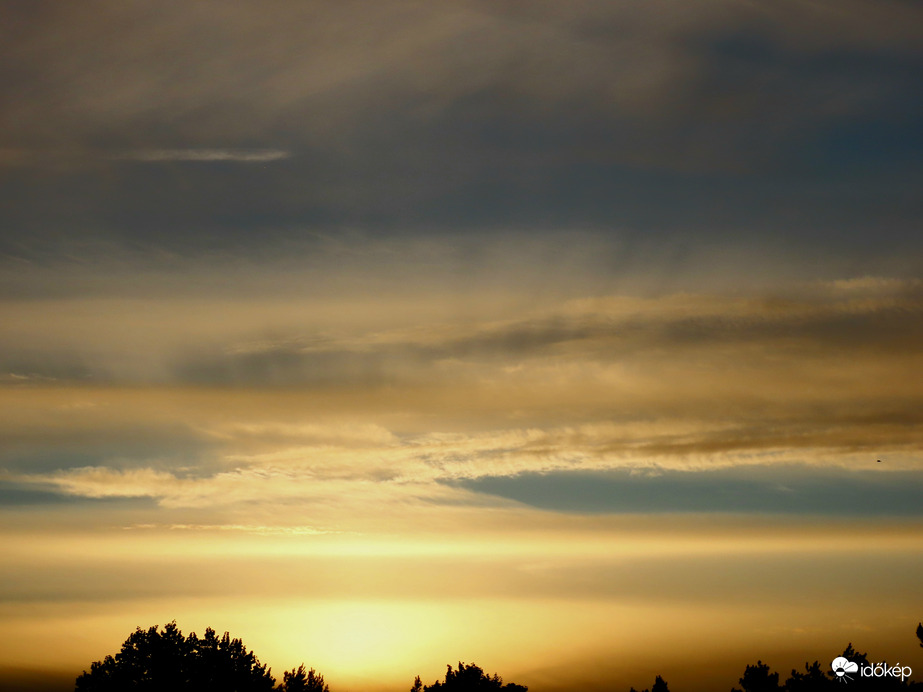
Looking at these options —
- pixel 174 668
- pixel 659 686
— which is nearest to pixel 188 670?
pixel 174 668

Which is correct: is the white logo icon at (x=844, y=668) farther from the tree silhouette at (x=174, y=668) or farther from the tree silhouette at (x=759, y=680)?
the tree silhouette at (x=174, y=668)

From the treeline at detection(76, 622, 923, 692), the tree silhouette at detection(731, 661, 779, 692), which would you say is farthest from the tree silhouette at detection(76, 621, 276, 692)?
the tree silhouette at detection(731, 661, 779, 692)

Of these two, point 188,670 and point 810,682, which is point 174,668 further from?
point 810,682

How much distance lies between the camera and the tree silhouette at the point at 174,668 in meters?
159

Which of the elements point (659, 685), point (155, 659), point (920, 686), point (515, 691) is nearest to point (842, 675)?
point (920, 686)

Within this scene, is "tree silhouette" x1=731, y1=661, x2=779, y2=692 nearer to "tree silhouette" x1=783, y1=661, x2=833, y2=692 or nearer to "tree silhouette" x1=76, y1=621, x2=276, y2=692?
"tree silhouette" x1=783, y1=661, x2=833, y2=692

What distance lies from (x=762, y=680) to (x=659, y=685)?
919 inches

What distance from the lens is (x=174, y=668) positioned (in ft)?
525

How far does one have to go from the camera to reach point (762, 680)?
502 feet

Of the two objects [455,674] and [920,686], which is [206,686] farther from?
[920,686]

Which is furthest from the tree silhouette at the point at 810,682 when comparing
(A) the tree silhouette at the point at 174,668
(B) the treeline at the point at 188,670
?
(A) the tree silhouette at the point at 174,668

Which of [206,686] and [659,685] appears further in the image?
[659,685]

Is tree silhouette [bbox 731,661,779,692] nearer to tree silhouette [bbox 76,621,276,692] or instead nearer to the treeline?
the treeline

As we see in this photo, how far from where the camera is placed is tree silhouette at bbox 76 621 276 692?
159250 mm
